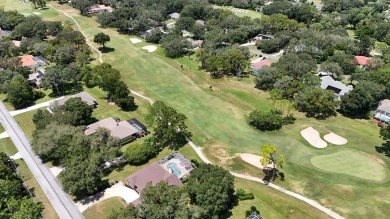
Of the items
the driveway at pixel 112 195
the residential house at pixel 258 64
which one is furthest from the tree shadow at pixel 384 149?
the driveway at pixel 112 195

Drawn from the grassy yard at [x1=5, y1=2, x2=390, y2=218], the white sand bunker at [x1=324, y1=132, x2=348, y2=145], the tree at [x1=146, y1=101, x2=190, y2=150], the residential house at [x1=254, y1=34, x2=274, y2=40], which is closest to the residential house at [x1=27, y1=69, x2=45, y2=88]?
the grassy yard at [x1=5, y1=2, x2=390, y2=218]

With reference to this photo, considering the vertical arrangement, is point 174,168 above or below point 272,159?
below

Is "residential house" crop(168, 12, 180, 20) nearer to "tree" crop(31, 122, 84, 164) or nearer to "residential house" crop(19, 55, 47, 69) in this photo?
"residential house" crop(19, 55, 47, 69)

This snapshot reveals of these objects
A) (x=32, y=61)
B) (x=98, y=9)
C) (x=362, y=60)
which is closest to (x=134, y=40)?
(x=32, y=61)

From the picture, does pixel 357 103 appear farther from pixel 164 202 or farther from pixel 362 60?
pixel 164 202

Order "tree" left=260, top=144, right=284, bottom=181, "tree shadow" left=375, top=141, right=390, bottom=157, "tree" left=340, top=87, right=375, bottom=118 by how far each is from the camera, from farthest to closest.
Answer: "tree" left=340, top=87, right=375, bottom=118, "tree shadow" left=375, top=141, right=390, bottom=157, "tree" left=260, top=144, right=284, bottom=181
